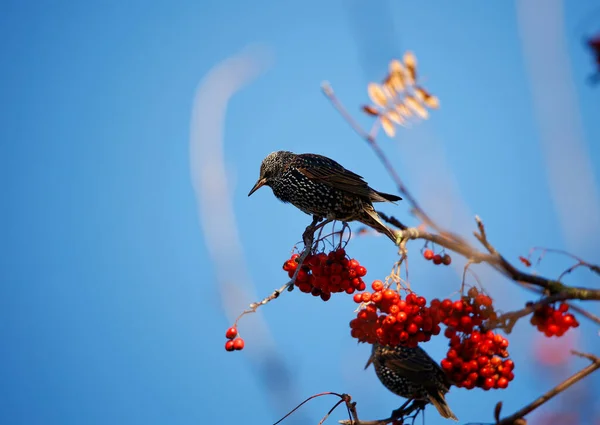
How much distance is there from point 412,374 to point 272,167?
230cm

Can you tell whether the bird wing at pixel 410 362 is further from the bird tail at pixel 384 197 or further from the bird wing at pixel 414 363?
the bird tail at pixel 384 197

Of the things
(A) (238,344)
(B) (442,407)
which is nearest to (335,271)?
(A) (238,344)

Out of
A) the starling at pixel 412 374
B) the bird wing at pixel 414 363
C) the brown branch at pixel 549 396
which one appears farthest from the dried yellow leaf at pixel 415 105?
the bird wing at pixel 414 363

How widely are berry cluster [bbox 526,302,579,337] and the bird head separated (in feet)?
8.57

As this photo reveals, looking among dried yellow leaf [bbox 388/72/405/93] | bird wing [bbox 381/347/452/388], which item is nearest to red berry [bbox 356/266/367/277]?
dried yellow leaf [bbox 388/72/405/93]

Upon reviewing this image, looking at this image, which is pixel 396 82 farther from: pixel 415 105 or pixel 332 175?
pixel 332 175

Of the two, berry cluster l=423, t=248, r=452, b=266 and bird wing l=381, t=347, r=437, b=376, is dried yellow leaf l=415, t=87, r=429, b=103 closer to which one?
berry cluster l=423, t=248, r=452, b=266

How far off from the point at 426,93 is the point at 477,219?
Answer: 1.27 meters

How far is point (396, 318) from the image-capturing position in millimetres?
3379

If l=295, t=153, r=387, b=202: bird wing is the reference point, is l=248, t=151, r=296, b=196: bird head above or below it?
above

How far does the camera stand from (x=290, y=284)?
3.15 metres

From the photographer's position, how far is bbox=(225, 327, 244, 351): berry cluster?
3229 mm

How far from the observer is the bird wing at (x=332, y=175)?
182 inches

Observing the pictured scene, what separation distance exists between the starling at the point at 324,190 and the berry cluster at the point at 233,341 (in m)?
1.48
